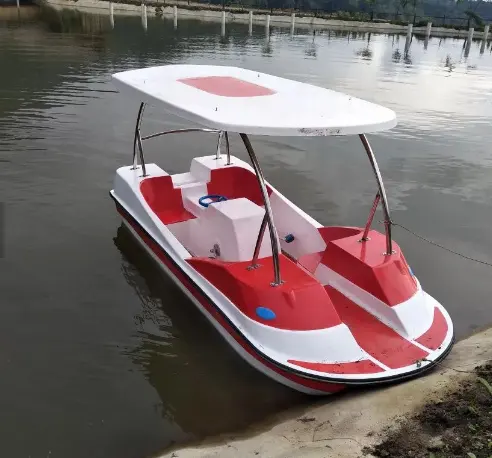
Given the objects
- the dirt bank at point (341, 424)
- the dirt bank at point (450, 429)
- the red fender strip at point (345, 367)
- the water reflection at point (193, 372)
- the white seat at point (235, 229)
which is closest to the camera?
the dirt bank at point (450, 429)

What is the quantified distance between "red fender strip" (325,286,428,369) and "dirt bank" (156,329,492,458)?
0.69ft

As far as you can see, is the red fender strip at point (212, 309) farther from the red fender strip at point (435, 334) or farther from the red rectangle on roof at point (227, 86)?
the red rectangle on roof at point (227, 86)

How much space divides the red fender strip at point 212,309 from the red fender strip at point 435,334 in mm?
967

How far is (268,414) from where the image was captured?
4.55m

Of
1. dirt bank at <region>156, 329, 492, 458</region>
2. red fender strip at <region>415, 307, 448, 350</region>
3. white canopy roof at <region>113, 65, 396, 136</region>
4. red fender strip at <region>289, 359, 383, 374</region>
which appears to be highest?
white canopy roof at <region>113, 65, 396, 136</region>

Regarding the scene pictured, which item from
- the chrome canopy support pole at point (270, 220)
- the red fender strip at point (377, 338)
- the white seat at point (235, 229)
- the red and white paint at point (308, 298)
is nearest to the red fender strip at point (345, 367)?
the red and white paint at point (308, 298)

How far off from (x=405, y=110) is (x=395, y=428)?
13668 mm

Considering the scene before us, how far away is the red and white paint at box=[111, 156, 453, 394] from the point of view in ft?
14.7

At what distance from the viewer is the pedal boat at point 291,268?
14.6ft

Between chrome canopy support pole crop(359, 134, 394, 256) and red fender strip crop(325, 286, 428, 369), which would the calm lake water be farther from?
chrome canopy support pole crop(359, 134, 394, 256)

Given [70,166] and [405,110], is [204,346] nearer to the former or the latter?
[70,166]

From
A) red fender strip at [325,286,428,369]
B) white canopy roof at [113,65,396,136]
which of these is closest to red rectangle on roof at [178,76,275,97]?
white canopy roof at [113,65,396,136]

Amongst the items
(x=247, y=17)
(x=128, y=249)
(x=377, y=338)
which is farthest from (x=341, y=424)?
(x=247, y=17)

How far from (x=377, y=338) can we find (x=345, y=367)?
2.06ft
